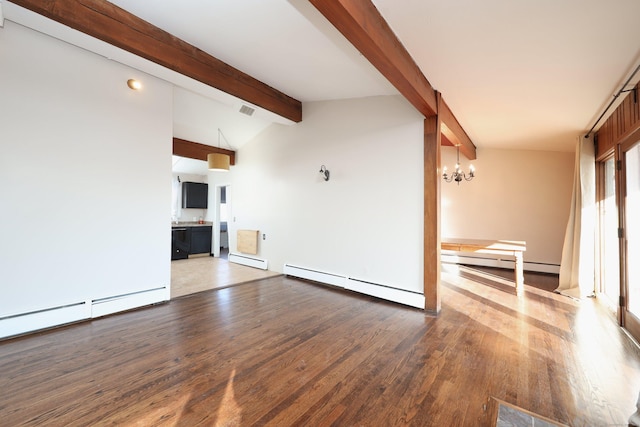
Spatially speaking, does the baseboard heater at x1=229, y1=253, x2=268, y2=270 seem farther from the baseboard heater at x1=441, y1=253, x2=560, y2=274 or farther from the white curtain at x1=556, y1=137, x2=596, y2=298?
the white curtain at x1=556, y1=137, x2=596, y2=298

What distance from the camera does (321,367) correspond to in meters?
2.19

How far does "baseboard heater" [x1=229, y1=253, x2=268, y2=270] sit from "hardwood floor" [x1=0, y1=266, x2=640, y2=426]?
93.1 inches

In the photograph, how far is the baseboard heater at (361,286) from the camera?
3602 millimetres

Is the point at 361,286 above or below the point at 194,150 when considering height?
below

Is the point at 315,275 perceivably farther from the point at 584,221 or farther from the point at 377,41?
the point at 584,221

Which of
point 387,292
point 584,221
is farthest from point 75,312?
point 584,221

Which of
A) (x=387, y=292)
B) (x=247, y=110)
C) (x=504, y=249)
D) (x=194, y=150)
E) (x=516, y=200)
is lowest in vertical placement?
(x=387, y=292)

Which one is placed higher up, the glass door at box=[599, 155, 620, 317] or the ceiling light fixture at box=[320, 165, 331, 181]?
the ceiling light fixture at box=[320, 165, 331, 181]

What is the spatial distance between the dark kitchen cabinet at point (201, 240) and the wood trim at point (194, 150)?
2.11 metres

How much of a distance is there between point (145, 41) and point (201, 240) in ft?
18.6

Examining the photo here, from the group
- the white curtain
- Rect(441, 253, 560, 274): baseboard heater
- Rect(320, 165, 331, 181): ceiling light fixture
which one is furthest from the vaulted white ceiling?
Rect(441, 253, 560, 274): baseboard heater

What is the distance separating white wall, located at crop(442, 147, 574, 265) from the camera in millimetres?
5305

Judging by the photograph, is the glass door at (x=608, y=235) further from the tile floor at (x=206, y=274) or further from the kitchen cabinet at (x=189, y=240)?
the kitchen cabinet at (x=189, y=240)

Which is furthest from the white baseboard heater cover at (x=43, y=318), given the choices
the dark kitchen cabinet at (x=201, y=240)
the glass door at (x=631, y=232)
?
the glass door at (x=631, y=232)
